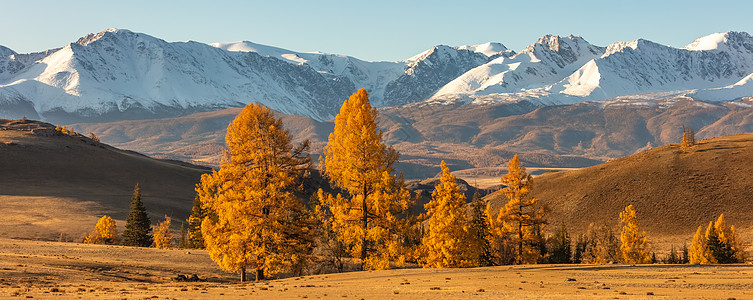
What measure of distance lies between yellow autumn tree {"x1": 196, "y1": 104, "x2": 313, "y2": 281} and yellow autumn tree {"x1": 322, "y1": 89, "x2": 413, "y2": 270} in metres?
2.93

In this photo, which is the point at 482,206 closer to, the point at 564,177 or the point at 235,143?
the point at 235,143

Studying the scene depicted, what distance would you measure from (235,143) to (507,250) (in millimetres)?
42707

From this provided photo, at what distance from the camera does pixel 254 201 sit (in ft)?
146

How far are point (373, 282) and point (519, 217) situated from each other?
33.5 meters

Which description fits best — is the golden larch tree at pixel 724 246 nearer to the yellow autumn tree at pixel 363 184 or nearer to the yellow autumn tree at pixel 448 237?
the yellow autumn tree at pixel 448 237

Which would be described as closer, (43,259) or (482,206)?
(43,259)

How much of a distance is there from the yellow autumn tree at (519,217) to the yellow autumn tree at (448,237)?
18.4 meters

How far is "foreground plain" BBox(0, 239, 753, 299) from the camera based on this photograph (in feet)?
114

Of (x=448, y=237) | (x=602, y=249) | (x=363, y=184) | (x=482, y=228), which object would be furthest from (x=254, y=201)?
(x=602, y=249)

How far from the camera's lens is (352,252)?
48.3 m

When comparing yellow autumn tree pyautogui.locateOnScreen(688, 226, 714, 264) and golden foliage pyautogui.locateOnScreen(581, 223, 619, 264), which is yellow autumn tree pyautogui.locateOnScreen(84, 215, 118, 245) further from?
yellow autumn tree pyautogui.locateOnScreen(688, 226, 714, 264)

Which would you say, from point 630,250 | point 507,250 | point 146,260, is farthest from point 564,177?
point 146,260

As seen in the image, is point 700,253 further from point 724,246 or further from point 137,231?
point 137,231

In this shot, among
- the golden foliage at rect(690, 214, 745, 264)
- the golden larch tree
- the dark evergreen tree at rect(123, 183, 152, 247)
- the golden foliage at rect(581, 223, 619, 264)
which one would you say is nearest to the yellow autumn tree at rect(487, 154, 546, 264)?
the golden foliage at rect(690, 214, 745, 264)
